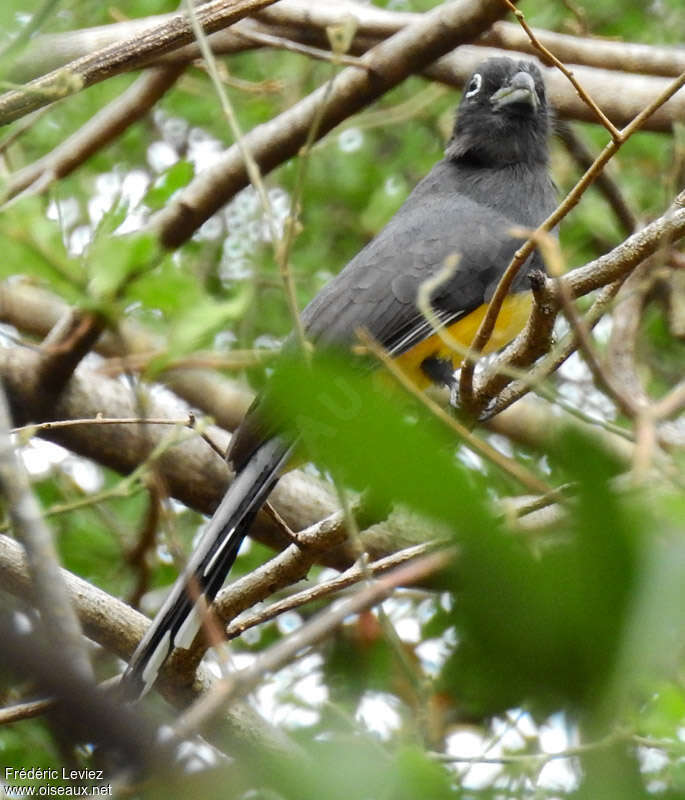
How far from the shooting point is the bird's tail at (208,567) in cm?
279

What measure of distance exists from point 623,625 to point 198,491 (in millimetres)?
4142

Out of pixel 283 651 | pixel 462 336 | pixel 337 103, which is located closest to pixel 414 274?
pixel 462 336

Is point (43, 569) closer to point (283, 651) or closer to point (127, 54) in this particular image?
point (283, 651)

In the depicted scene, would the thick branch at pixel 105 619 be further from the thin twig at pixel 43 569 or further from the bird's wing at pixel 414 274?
the thin twig at pixel 43 569

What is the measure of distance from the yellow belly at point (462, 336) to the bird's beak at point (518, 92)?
3.80ft

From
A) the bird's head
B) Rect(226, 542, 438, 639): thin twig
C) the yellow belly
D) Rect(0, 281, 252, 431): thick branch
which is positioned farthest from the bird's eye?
Rect(226, 542, 438, 639): thin twig

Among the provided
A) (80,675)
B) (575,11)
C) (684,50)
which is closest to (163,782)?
(80,675)

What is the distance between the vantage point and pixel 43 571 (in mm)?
998

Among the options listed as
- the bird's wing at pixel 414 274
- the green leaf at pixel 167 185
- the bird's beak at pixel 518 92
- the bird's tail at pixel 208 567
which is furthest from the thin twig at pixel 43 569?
the bird's beak at pixel 518 92

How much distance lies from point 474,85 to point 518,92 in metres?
0.21

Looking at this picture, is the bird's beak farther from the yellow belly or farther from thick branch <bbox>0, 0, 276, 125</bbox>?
thick branch <bbox>0, 0, 276, 125</bbox>

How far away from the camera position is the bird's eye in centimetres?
498

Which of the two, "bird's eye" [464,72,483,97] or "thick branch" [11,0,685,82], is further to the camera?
"bird's eye" [464,72,483,97]

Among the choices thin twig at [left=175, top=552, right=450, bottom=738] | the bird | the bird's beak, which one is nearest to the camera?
thin twig at [left=175, top=552, right=450, bottom=738]
